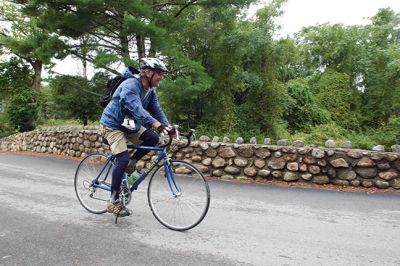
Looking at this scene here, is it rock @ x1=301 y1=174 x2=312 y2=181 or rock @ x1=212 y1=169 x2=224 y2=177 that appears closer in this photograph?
rock @ x1=301 y1=174 x2=312 y2=181

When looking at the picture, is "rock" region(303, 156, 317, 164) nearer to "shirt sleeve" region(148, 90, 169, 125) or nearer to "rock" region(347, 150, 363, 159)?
"rock" region(347, 150, 363, 159)

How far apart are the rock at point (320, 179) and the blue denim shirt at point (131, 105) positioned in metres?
4.05

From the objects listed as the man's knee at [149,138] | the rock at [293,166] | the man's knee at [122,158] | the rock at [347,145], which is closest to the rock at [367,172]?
the rock at [347,145]

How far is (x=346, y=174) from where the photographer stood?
22.6ft

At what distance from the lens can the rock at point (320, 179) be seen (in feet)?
22.9

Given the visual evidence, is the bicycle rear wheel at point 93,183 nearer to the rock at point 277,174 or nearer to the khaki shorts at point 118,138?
the khaki shorts at point 118,138

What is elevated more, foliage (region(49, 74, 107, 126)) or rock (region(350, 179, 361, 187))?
foliage (region(49, 74, 107, 126))

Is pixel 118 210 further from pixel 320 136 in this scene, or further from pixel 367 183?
pixel 320 136

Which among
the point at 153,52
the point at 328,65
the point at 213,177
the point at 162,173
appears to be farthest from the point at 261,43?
the point at 328,65

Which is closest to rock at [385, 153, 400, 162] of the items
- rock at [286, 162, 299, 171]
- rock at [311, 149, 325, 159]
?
rock at [311, 149, 325, 159]

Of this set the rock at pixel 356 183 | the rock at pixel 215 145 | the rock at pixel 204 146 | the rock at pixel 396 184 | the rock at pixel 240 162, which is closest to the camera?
the rock at pixel 396 184

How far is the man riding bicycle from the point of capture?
3.82 m

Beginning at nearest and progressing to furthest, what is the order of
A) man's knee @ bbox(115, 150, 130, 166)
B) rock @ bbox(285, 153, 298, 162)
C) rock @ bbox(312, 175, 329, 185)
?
1. man's knee @ bbox(115, 150, 130, 166)
2. rock @ bbox(312, 175, 329, 185)
3. rock @ bbox(285, 153, 298, 162)

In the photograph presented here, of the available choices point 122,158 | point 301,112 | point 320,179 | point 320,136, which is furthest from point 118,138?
point 301,112
